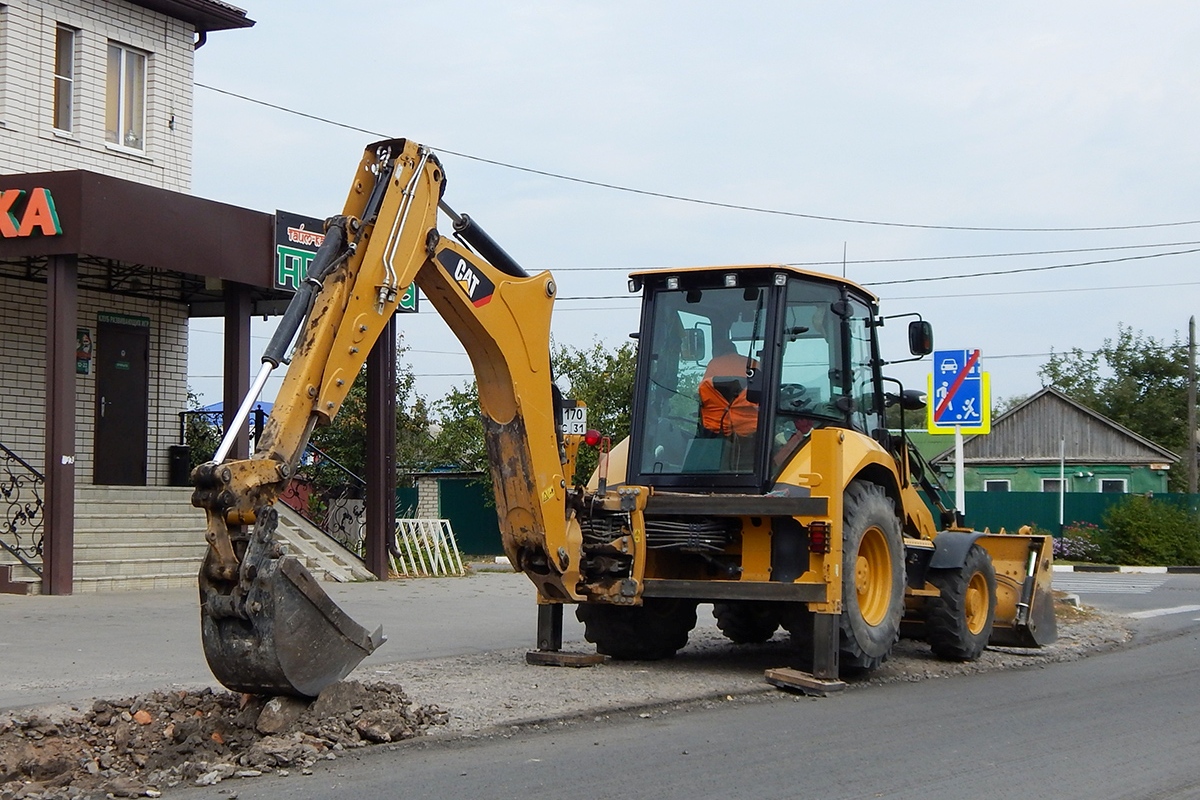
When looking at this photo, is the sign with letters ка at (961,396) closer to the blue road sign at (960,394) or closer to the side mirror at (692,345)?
the blue road sign at (960,394)

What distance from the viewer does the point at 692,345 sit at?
36.4 ft

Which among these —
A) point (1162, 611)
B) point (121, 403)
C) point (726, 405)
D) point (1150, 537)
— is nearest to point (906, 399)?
point (726, 405)

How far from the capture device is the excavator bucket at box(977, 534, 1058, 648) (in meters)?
13.0

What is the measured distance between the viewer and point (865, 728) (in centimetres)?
841

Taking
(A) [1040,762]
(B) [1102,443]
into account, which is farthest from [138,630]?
(B) [1102,443]

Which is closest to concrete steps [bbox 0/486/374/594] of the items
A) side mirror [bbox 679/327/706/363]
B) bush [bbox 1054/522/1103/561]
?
side mirror [bbox 679/327/706/363]

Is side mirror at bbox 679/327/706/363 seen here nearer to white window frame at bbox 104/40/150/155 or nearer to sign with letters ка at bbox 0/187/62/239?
sign with letters ка at bbox 0/187/62/239

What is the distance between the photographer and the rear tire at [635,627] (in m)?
11.3

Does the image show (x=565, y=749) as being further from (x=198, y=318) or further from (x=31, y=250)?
(x=198, y=318)

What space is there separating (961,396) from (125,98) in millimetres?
13347

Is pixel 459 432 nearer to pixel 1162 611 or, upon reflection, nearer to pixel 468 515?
pixel 468 515

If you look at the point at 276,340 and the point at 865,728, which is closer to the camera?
the point at 276,340

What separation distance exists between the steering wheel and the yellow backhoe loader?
2 centimetres

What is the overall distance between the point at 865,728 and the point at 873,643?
6.87ft
